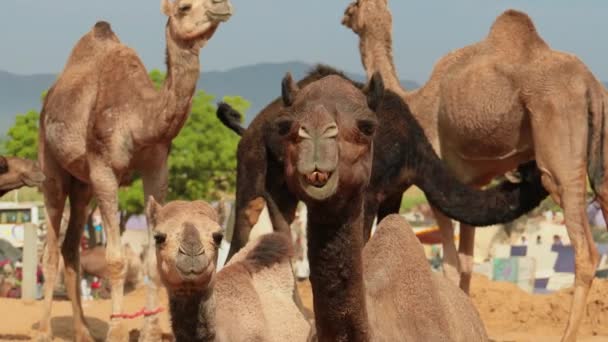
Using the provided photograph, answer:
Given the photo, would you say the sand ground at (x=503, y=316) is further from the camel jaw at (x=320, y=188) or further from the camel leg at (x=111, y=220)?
the camel jaw at (x=320, y=188)

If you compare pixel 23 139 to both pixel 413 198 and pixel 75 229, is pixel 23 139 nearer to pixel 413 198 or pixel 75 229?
pixel 75 229

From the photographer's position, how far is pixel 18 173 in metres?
12.0

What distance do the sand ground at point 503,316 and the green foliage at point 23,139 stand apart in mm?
17343

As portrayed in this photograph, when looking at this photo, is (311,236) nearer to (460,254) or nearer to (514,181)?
(514,181)

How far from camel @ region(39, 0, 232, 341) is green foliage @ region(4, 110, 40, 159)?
21.6 metres

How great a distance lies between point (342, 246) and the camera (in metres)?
3.89

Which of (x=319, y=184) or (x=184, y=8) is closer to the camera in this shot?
(x=319, y=184)

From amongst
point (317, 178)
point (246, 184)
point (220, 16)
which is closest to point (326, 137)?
point (317, 178)

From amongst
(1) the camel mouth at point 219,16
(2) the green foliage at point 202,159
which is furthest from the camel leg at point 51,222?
(2) the green foliage at point 202,159

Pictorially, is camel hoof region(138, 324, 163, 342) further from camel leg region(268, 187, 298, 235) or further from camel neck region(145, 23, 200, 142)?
camel neck region(145, 23, 200, 142)

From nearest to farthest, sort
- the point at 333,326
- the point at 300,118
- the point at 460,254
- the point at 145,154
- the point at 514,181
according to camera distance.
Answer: the point at 300,118 → the point at 333,326 → the point at 514,181 → the point at 145,154 → the point at 460,254

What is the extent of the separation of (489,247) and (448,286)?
31.5 meters

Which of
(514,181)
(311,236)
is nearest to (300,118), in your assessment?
(311,236)

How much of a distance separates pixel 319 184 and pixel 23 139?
30.3 metres
